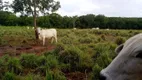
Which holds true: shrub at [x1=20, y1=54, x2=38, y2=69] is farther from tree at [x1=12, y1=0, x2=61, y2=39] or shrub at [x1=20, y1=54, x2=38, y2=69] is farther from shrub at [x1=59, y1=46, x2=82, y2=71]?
tree at [x1=12, y1=0, x2=61, y2=39]

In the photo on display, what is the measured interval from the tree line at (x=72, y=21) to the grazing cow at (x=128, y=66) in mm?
41182

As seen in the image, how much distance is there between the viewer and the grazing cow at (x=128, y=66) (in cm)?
164

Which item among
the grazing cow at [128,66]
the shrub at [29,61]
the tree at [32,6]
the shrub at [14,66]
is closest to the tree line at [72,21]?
the tree at [32,6]

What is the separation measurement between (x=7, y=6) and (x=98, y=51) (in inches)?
361

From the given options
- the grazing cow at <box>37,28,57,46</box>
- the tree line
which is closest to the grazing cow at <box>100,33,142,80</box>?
the grazing cow at <box>37,28,57,46</box>

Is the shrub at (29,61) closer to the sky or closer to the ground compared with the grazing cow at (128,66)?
closer to the ground

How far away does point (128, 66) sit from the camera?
5.48ft

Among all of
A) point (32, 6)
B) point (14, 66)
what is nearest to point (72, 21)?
point (32, 6)

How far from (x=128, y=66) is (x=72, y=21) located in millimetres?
48072

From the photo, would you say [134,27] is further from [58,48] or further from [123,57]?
[123,57]

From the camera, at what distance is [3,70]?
5.48 metres

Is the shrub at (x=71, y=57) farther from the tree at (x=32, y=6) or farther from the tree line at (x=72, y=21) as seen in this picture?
the tree line at (x=72, y=21)

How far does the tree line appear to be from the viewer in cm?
4485

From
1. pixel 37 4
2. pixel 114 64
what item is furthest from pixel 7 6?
pixel 114 64
